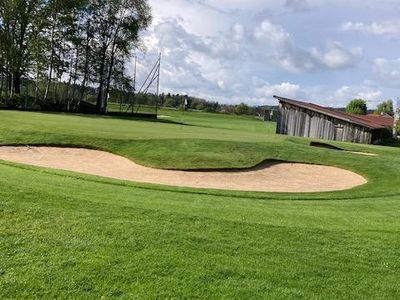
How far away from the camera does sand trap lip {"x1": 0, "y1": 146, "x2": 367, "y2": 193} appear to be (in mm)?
15180

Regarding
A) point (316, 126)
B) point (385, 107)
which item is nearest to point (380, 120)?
point (316, 126)

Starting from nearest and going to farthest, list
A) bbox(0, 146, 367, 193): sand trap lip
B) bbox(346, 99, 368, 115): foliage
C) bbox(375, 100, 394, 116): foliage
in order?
bbox(0, 146, 367, 193): sand trap lip, bbox(346, 99, 368, 115): foliage, bbox(375, 100, 394, 116): foliage

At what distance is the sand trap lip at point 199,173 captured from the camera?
15180 millimetres

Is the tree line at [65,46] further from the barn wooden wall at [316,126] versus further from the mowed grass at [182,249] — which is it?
the mowed grass at [182,249]

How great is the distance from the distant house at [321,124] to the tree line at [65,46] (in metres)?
17.8

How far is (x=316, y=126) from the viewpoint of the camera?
42.6m

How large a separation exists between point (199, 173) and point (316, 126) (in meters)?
27.9

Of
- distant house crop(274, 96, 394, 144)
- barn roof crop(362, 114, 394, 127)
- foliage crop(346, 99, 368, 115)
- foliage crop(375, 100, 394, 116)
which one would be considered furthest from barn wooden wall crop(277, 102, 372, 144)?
foliage crop(375, 100, 394, 116)

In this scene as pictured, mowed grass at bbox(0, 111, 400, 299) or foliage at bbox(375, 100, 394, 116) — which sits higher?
foliage at bbox(375, 100, 394, 116)

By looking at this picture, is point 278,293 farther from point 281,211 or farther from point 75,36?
point 75,36

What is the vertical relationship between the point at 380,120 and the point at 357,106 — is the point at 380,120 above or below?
below

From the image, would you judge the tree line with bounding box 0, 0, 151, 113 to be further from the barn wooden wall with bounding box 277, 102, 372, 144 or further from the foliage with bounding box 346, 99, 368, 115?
the foliage with bounding box 346, 99, 368, 115

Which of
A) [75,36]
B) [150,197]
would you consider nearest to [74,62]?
[75,36]

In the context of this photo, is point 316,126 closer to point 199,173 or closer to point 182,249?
point 199,173
